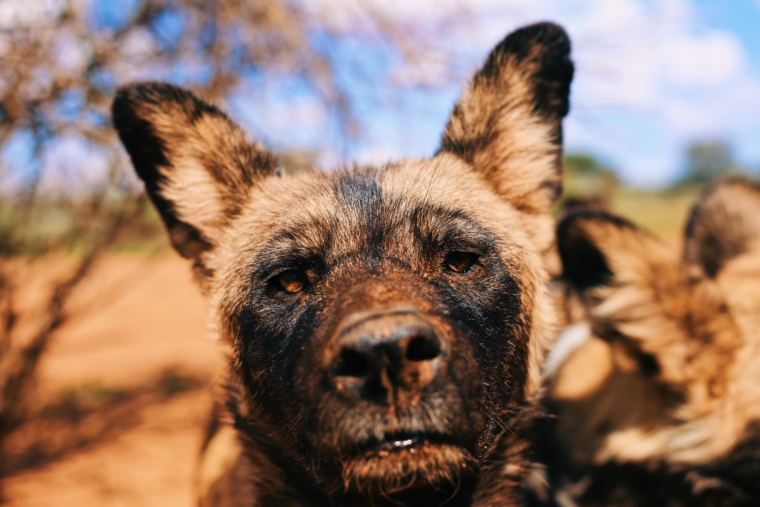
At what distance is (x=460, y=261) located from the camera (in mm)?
2422

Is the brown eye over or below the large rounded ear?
over

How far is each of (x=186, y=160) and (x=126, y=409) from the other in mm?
4935

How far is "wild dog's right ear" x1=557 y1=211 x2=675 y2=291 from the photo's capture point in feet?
9.40

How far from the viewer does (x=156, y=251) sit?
618cm

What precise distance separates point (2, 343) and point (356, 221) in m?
3.45

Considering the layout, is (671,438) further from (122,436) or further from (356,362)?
(122,436)

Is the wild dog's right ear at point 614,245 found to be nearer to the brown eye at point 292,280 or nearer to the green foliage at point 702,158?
the brown eye at point 292,280

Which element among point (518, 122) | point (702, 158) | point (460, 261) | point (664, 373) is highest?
point (518, 122)

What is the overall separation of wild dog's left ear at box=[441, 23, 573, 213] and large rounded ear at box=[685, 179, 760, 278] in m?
1.71

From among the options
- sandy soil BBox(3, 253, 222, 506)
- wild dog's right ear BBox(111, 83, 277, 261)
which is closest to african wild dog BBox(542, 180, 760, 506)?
wild dog's right ear BBox(111, 83, 277, 261)

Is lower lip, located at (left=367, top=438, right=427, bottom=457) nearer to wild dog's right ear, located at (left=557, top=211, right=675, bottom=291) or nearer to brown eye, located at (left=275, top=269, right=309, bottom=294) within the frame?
brown eye, located at (left=275, top=269, right=309, bottom=294)

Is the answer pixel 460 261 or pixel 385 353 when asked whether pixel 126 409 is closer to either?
pixel 460 261

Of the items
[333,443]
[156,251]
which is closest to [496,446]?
[333,443]

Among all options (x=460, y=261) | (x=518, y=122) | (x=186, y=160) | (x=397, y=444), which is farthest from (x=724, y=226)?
(x=186, y=160)
